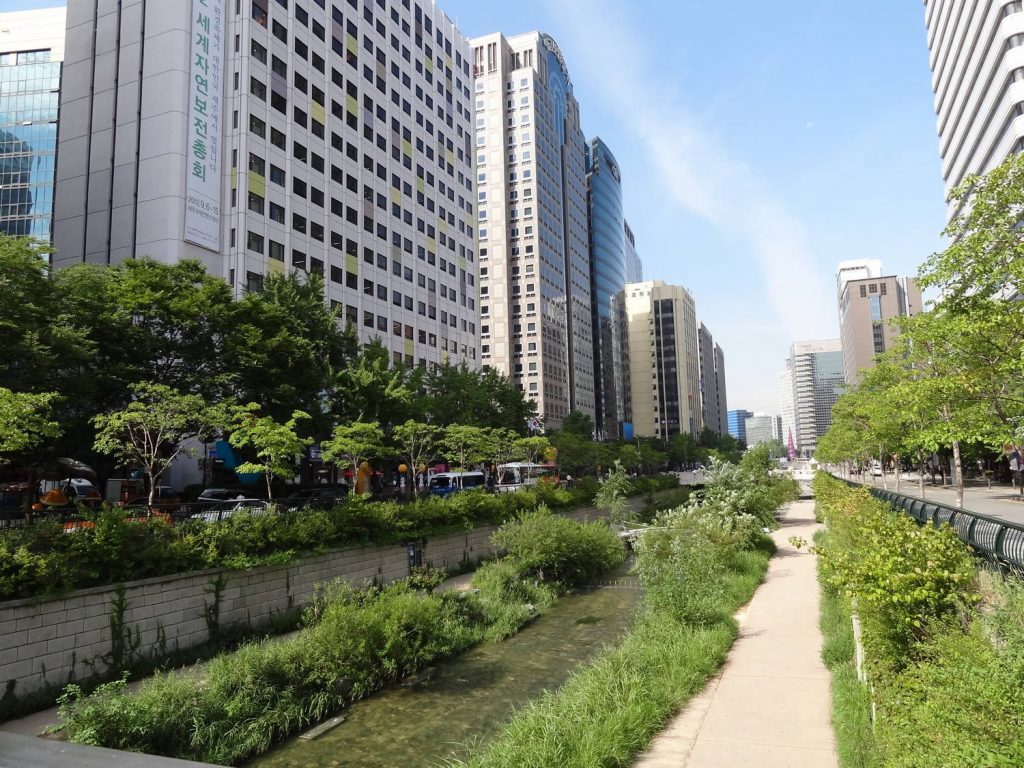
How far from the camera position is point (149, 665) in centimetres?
1502

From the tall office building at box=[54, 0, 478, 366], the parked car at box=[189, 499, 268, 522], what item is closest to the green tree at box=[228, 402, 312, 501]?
A: the parked car at box=[189, 499, 268, 522]

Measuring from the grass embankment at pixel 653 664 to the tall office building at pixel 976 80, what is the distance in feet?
163

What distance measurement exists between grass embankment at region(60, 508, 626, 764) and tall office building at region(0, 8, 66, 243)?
7340 centimetres

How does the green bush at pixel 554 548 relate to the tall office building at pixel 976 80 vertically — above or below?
below

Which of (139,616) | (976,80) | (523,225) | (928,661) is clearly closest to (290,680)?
(139,616)

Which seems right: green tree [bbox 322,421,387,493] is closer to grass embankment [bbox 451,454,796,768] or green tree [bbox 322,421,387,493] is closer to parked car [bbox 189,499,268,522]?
parked car [bbox 189,499,268,522]

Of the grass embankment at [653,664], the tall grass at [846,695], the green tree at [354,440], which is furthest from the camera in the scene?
the green tree at [354,440]

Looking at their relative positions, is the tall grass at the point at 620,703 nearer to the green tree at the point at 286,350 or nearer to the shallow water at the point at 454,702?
the shallow water at the point at 454,702

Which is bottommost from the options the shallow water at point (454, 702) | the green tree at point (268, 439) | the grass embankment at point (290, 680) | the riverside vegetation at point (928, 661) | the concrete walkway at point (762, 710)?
the shallow water at point (454, 702)

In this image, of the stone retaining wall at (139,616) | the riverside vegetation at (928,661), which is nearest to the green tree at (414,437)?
the stone retaining wall at (139,616)

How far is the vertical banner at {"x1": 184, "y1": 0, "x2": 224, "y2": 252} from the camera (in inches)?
1854

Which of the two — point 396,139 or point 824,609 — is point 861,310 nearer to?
point 396,139

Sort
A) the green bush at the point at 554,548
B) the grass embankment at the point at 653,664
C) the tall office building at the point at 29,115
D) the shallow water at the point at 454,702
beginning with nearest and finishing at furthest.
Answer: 1. the grass embankment at the point at 653,664
2. the shallow water at the point at 454,702
3. the green bush at the point at 554,548
4. the tall office building at the point at 29,115

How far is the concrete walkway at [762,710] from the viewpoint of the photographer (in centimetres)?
802
